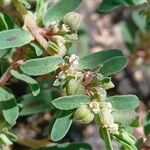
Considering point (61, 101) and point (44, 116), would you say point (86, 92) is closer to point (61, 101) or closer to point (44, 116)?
point (61, 101)

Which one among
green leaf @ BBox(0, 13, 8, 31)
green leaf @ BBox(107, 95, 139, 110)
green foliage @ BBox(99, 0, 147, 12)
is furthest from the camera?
green foliage @ BBox(99, 0, 147, 12)

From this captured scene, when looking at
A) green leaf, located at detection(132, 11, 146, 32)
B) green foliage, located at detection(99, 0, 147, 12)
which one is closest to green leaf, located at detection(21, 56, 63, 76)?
green foliage, located at detection(99, 0, 147, 12)

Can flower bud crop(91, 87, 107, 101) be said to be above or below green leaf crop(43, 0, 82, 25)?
below

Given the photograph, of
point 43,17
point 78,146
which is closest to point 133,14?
point 78,146

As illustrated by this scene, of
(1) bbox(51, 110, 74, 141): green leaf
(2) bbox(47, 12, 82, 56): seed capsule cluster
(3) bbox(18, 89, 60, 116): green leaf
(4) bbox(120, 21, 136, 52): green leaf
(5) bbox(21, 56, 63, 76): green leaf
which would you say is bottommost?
(4) bbox(120, 21, 136, 52): green leaf

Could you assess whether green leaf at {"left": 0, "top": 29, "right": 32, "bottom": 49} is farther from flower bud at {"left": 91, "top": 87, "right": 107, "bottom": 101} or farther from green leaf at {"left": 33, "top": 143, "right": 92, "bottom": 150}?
green leaf at {"left": 33, "top": 143, "right": 92, "bottom": 150}

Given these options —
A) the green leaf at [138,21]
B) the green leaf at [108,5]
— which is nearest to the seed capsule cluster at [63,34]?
the green leaf at [108,5]

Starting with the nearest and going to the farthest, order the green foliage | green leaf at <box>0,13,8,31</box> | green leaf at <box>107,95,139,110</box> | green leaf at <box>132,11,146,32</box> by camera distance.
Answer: green leaf at <box>107,95,139,110</box> → green leaf at <box>0,13,8,31</box> → the green foliage → green leaf at <box>132,11,146,32</box>

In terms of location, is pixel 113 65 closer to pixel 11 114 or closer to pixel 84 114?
pixel 84 114
